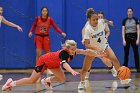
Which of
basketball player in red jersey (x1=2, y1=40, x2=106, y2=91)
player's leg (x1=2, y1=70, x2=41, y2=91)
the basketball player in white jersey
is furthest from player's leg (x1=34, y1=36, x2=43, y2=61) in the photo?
player's leg (x1=2, y1=70, x2=41, y2=91)

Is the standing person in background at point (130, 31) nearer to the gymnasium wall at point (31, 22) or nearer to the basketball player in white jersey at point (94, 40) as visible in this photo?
the gymnasium wall at point (31, 22)

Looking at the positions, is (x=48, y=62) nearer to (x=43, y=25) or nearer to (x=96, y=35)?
(x=96, y=35)

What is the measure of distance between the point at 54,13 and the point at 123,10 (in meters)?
2.98

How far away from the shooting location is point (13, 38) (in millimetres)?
15852

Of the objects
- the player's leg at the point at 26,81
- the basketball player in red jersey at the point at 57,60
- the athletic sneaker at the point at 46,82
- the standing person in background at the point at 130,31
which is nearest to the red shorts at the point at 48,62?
the basketball player in red jersey at the point at 57,60

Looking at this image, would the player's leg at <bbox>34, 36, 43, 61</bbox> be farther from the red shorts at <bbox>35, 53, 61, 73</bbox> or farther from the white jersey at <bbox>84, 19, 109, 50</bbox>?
the red shorts at <bbox>35, 53, 61, 73</bbox>

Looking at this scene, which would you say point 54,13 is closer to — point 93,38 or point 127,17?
point 127,17

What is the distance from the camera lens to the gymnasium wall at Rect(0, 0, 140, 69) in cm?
1580

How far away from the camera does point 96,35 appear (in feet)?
32.1

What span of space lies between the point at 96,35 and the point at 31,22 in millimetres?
6557

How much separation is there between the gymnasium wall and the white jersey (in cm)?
589

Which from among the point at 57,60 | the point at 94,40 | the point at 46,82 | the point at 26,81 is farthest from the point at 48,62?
the point at 94,40

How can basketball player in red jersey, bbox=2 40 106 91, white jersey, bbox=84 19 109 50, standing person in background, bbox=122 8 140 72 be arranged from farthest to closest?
standing person in background, bbox=122 8 140 72
white jersey, bbox=84 19 109 50
basketball player in red jersey, bbox=2 40 106 91

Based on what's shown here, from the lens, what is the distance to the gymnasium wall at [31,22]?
1580 cm
